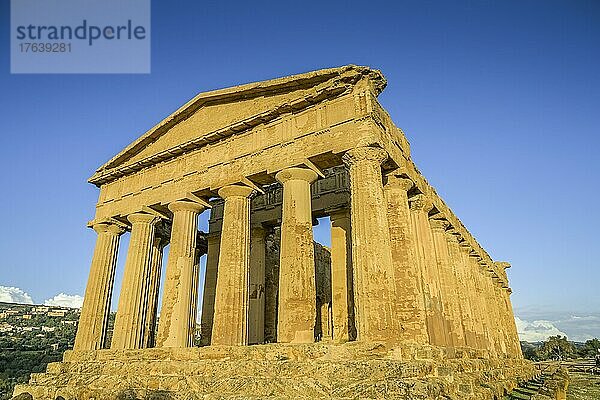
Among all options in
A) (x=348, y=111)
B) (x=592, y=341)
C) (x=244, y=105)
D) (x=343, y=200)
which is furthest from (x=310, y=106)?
(x=592, y=341)

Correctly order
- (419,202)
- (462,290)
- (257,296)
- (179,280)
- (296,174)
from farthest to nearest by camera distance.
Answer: (257,296) → (462,290) → (419,202) → (179,280) → (296,174)

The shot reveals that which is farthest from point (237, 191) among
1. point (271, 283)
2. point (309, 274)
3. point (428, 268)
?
point (271, 283)

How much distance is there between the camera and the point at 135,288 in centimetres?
1952

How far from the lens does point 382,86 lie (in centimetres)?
1484

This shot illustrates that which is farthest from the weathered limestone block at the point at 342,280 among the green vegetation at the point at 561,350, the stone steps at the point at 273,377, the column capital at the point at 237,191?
the green vegetation at the point at 561,350

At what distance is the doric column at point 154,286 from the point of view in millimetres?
22984

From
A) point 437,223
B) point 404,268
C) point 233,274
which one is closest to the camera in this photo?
point 404,268

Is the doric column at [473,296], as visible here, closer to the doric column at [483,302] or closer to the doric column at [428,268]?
the doric column at [483,302]

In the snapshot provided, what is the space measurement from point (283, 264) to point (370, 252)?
307 cm

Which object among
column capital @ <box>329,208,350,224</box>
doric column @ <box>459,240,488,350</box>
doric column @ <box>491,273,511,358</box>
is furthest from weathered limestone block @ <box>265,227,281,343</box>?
doric column @ <box>491,273,511,358</box>

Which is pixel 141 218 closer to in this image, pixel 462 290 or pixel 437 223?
pixel 437 223

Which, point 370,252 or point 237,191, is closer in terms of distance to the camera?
point 370,252

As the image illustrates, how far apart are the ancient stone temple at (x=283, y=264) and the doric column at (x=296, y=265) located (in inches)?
1.8

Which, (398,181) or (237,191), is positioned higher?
(398,181)
